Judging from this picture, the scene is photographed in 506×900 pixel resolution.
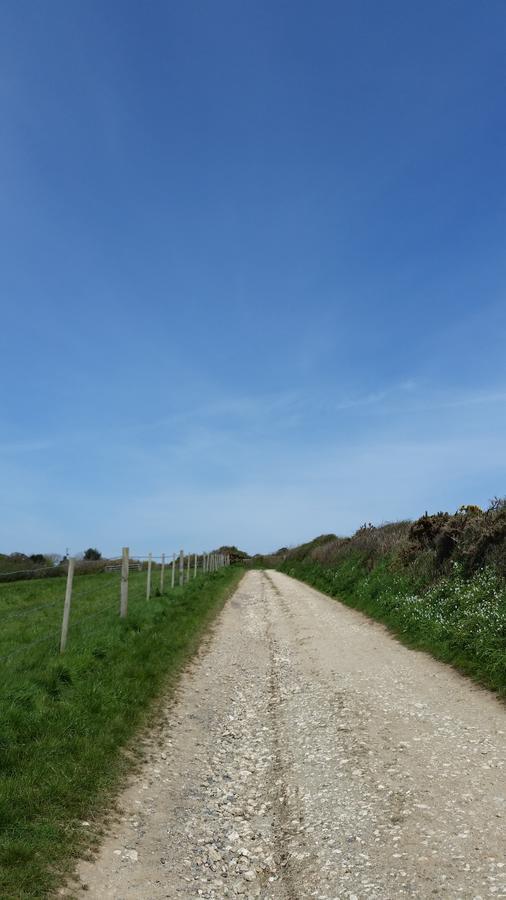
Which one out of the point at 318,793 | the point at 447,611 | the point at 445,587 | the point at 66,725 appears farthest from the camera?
the point at 445,587

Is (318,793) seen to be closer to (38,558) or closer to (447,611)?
(447,611)

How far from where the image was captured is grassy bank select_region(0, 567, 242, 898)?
5.72 meters

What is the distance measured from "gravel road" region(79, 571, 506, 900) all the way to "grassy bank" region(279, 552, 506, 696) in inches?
26.4

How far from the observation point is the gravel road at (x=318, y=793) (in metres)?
5.52

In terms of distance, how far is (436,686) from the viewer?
11797mm

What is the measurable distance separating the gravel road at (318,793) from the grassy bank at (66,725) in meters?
0.44

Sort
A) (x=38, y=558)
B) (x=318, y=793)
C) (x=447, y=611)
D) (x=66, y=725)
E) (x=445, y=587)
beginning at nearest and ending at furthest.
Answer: (x=318, y=793) → (x=66, y=725) → (x=447, y=611) → (x=445, y=587) → (x=38, y=558)

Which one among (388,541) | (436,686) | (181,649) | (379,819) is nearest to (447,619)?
(436,686)

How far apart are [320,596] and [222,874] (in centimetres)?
2487

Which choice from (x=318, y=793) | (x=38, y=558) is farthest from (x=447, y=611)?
(x=38, y=558)

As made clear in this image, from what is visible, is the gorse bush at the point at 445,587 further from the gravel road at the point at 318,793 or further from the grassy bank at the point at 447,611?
the gravel road at the point at 318,793

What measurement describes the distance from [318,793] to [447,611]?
10.1 m

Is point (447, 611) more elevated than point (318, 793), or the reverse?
point (447, 611)

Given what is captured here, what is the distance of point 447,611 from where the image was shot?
1628 cm
